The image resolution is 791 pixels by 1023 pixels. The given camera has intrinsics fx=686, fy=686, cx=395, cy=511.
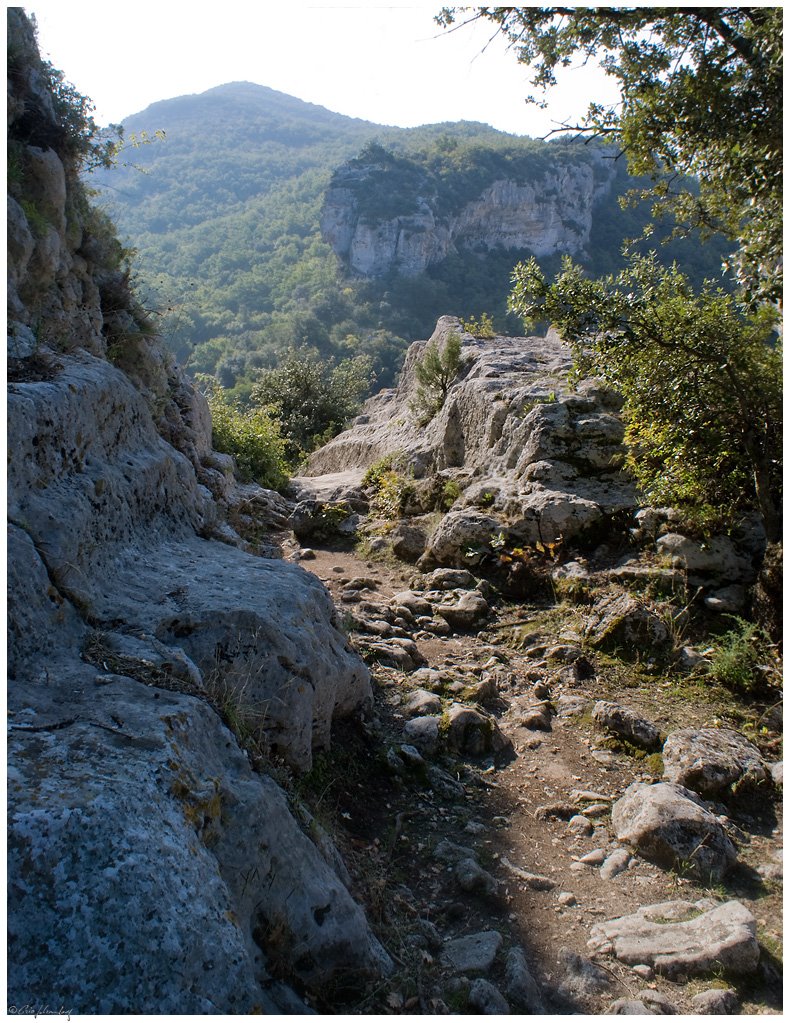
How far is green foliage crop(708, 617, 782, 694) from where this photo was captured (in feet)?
16.6

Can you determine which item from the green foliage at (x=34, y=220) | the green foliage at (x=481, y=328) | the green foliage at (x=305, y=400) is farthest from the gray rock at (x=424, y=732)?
the green foliage at (x=305, y=400)

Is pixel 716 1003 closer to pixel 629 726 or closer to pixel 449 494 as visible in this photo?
pixel 629 726

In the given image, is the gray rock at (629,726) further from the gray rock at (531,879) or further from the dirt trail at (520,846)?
the gray rock at (531,879)

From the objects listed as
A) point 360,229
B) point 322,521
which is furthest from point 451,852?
point 360,229

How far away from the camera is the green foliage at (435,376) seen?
38.4 ft

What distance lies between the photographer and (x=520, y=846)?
374 cm

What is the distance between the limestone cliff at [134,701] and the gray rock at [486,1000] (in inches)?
14.9

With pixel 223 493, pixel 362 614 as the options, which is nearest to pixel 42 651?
pixel 362 614

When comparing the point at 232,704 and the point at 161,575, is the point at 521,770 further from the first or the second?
the point at 161,575

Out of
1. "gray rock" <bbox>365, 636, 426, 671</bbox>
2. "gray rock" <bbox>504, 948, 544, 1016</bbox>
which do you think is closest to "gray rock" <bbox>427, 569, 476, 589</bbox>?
"gray rock" <bbox>365, 636, 426, 671</bbox>

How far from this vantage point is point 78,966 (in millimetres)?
1621

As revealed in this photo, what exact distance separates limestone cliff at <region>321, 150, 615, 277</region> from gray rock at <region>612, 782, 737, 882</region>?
6481 cm

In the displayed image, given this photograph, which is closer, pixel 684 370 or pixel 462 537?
pixel 684 370

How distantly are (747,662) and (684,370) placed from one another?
2332mm
